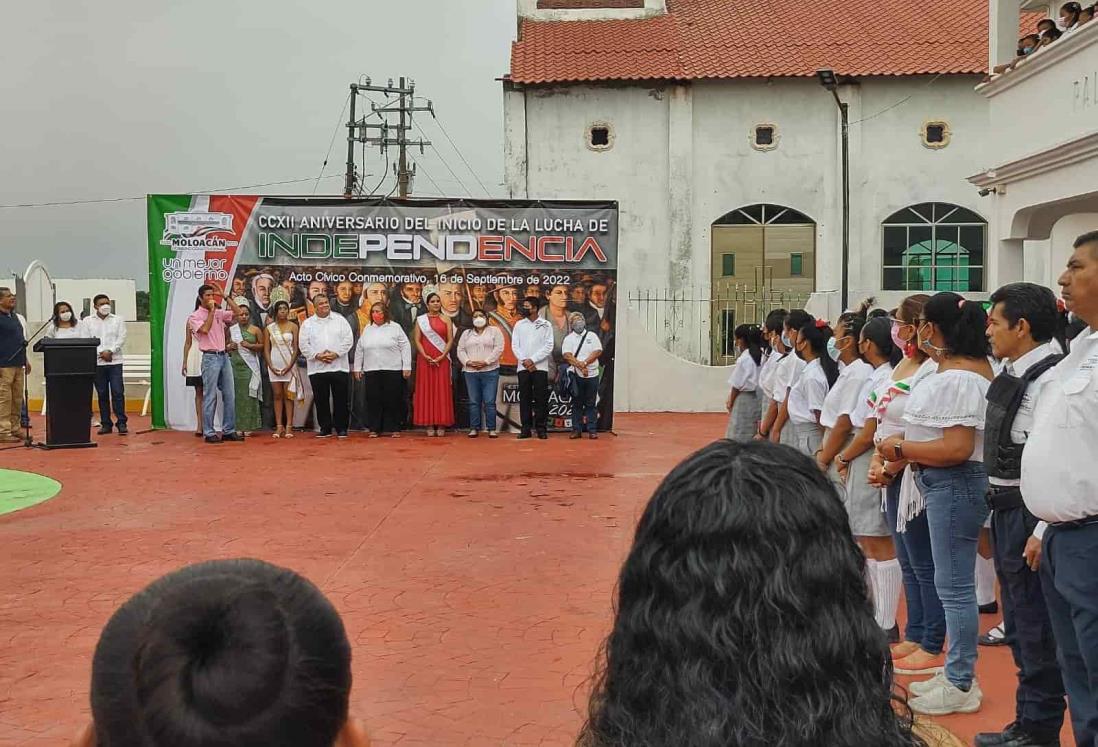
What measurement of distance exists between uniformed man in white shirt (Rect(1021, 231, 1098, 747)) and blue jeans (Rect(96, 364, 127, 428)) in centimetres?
1431

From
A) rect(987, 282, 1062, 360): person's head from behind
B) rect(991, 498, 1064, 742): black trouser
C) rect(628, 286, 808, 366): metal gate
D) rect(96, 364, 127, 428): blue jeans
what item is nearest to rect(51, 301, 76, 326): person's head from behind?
rect(96, 364, 127, 428): blue jeans

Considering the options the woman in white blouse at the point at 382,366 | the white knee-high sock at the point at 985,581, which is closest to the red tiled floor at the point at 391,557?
the white knee-high sock at the point at 985,581

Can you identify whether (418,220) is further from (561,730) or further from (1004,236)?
(561,730)

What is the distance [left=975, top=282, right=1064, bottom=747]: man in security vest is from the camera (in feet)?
13.7

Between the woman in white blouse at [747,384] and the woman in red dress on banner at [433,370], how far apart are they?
661 centimetres

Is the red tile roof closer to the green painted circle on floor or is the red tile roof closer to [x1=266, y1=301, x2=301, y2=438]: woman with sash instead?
[x1=266, y1=301, x2=301, y2=438]: woman with sash

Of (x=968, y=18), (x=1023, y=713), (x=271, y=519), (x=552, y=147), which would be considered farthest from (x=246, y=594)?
(x=968, y=18)

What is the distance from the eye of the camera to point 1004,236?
13719mm

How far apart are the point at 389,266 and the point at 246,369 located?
→ 248cm

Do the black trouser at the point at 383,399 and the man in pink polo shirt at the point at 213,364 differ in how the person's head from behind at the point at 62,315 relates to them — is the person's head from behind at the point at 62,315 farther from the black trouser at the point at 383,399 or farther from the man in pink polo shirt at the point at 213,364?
the black trouser at the point at 383,399

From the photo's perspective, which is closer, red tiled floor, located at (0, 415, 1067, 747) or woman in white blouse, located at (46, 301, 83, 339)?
red tiled floor, located at (0, 415, 1067, 747)

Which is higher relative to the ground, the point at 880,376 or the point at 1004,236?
the point at 1004,236

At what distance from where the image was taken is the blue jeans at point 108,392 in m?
15.9

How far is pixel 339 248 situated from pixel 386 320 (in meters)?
1.29
